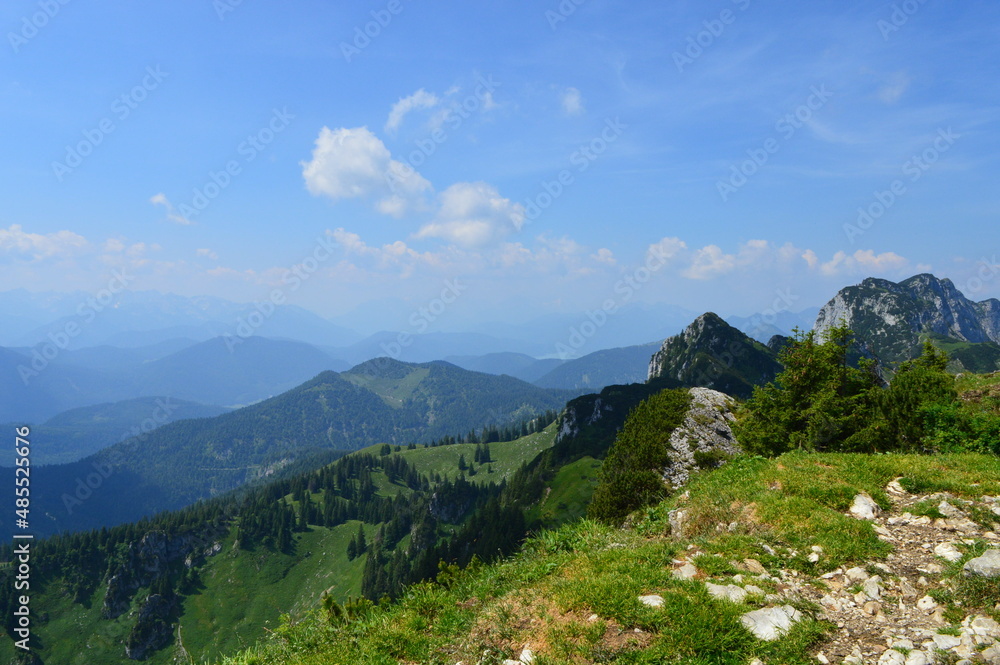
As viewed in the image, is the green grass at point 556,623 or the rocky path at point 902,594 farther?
the green grass at point 556,623

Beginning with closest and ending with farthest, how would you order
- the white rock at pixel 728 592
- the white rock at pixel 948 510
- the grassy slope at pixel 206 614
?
1. the white rock at pixel 728 592
2. the white rock at pixel 948 510
3. the grassy slope at pixel 206 614

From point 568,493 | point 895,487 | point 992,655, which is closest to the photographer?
point 992,655

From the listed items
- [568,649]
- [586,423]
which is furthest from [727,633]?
[586,423]

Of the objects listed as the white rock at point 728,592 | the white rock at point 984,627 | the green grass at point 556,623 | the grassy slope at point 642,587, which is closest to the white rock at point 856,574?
the grassy slope at point 642,587

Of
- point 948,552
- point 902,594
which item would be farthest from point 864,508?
point 902,594

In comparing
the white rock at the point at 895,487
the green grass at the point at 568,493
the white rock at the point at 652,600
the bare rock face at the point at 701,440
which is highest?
the white rock at the point at 895,487

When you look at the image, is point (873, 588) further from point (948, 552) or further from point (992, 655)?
point (948, 552)

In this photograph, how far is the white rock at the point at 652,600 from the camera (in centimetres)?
930

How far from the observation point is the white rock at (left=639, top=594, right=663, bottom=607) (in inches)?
366

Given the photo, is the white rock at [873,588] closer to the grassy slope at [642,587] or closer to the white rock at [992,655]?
the grassy slope at [642,587]

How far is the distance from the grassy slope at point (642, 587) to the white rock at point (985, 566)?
140cm

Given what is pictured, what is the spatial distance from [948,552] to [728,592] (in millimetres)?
5135

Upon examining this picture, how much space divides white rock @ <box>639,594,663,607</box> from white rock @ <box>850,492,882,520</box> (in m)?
6.60

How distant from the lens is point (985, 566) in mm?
9305
